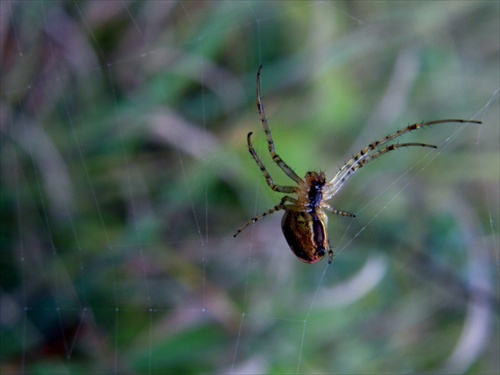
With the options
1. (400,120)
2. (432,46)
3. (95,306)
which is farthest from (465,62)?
(95,306)

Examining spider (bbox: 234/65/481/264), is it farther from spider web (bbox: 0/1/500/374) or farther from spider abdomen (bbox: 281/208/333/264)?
spider web (bbox: 0/1/500/374)

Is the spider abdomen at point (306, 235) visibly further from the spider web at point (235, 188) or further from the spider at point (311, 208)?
the spider web at point (235, 188)

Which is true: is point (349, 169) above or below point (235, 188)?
below

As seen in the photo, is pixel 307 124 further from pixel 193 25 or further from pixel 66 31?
pixel 66 31

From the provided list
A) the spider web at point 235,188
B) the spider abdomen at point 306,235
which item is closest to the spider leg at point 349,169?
the spider abdomen at point 306,235

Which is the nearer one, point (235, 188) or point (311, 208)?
point (311, 208)

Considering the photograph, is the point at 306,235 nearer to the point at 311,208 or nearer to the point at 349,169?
the point at 311,208

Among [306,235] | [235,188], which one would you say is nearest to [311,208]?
[306,235]

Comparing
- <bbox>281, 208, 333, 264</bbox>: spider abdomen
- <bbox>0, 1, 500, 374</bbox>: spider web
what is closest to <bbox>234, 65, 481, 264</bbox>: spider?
<bbox>281, 208, 333, 264</bbox>: spider abdomen
